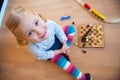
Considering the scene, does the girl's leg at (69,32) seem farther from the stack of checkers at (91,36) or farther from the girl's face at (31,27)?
the girl's face at (31,27)

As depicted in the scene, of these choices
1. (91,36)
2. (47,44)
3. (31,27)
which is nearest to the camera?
(31,27)

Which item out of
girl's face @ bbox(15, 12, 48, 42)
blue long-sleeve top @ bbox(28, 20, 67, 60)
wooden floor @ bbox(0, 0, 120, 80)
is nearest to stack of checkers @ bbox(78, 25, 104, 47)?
wooden floor @ bbox(0, 0, 120, 80)

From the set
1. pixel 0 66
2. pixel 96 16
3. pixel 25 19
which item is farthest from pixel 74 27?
pixel 0 66

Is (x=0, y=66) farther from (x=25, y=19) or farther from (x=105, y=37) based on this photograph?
(x=105, y=37)

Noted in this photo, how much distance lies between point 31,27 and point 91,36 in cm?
45

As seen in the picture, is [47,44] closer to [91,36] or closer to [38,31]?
[38,31]

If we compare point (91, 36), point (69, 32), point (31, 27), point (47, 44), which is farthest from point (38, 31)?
point (91, 36)

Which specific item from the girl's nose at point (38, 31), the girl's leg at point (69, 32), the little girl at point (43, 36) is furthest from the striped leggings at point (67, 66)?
the girl's nose at point (38, 31)

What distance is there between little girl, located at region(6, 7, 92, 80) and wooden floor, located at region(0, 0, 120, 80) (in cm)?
7

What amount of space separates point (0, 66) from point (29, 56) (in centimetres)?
23

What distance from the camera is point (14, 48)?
136cm

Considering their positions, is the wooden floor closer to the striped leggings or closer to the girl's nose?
the striped leggings

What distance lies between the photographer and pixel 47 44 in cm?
106

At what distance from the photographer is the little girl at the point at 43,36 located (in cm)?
88
